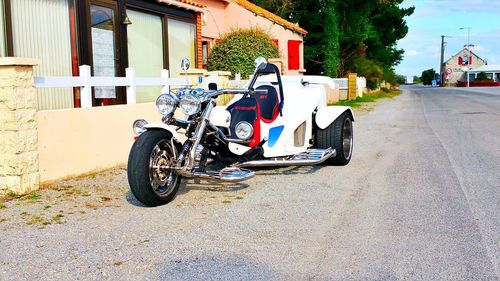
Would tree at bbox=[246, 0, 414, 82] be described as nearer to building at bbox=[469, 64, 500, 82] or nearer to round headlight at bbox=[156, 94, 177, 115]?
round headlight at bbox=[156, 94, 177, 115]

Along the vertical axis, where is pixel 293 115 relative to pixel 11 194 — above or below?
above

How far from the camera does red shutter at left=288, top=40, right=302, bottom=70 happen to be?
27.1m

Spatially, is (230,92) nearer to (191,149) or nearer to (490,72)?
(191,149)

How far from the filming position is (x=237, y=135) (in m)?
6.41

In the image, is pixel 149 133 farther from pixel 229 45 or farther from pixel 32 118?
pixel 229 45

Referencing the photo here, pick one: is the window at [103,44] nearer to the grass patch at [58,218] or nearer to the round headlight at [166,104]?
the round headlight at [166,104]

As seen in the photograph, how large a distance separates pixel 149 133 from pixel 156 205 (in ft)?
2.38

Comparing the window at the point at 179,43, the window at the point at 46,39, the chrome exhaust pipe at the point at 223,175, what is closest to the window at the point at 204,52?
the window at the point at 179,43

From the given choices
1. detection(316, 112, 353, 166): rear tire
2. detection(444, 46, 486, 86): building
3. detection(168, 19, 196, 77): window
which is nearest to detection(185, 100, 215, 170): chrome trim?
detection(316, 112, 353, 166): rear tire

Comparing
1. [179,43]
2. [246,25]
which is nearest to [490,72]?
[246,25]

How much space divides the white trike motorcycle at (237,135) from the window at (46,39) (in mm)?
3736

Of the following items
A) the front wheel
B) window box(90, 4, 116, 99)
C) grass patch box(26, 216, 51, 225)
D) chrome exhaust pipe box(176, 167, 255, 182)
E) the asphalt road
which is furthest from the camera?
window box(90, 4, 116, 99)

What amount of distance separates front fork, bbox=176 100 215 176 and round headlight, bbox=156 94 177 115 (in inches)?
12.7

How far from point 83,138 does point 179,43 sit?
7.46 m
